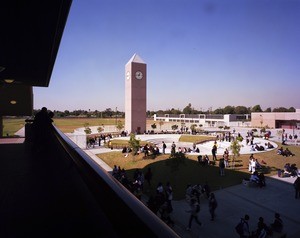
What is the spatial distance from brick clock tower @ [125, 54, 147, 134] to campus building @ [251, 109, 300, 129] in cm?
3410

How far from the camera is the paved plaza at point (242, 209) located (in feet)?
31.6

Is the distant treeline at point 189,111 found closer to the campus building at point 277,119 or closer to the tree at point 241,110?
the tree at point 241,110

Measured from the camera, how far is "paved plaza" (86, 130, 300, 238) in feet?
31.6

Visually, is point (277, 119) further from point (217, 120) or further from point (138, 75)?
point (138, 75)

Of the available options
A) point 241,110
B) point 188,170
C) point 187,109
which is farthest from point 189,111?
point 188,170

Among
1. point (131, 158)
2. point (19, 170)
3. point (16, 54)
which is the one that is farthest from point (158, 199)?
point (131, 158)

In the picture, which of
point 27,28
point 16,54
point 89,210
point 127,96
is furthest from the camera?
point 127,96

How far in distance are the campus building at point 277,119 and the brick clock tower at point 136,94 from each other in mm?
34096

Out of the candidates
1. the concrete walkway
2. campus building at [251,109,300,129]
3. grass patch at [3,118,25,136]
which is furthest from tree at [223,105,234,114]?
the concrete walkway

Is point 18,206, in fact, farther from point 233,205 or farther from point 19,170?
point 233,205

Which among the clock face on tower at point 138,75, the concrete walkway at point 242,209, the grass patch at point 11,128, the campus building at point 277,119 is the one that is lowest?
the concrete walkway at point 242,209

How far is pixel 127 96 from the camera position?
53438 mm

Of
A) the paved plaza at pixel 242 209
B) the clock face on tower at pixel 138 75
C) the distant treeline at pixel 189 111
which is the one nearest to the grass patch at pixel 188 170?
the paved plaza at pixel 242 209

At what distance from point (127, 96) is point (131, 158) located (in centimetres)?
2979
